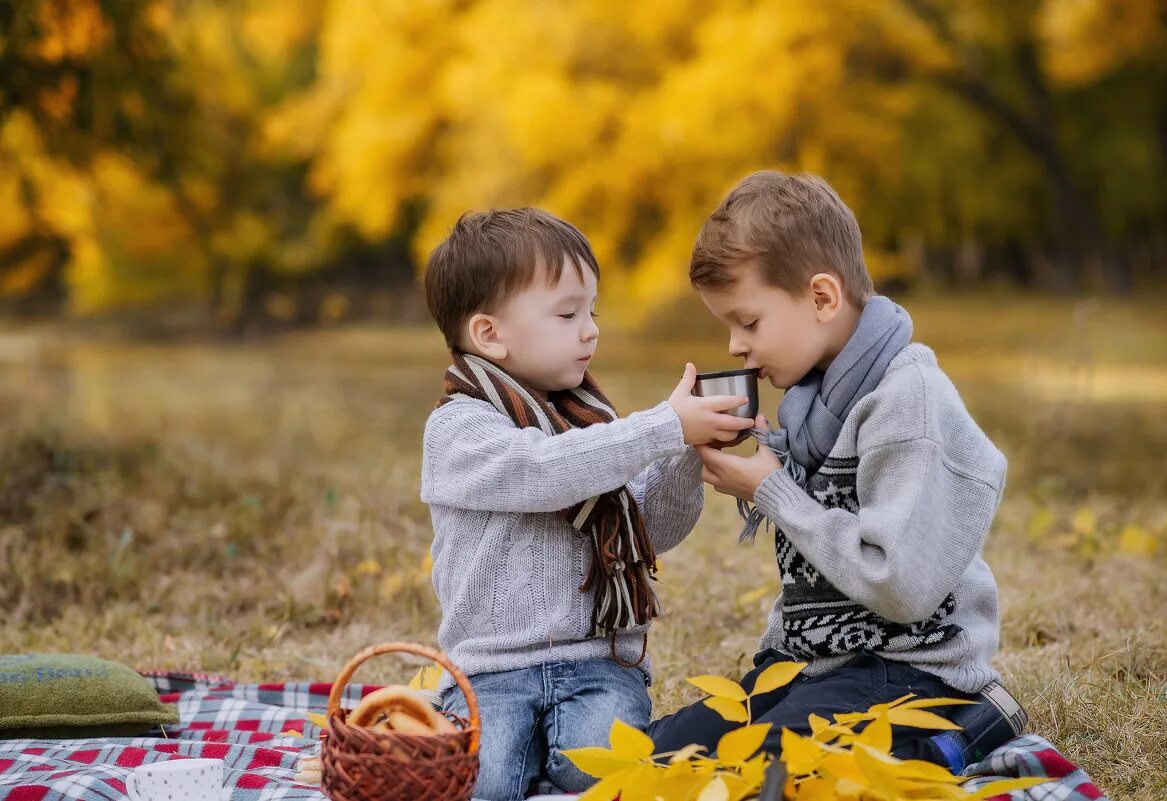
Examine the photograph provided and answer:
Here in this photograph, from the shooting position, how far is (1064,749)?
96.9 inches

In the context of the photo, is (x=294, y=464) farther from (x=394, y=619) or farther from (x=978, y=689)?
(x=978, y=689)

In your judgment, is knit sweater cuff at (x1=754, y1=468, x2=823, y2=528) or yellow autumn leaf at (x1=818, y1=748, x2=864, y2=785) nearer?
yellow autumn leaf at (x1=818, y1=748, x2=864, y2=785)

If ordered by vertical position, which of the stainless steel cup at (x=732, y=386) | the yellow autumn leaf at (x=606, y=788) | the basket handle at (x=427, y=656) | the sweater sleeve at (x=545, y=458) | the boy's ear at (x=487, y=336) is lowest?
the yellow autumn leaf at (x=606, y=788)

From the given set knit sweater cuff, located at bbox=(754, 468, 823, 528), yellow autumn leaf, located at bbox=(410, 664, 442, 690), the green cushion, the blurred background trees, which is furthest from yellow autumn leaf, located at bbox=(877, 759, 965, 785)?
the blurred background trees

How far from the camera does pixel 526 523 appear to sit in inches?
92.9

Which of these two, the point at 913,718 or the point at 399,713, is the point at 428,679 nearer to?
the point at 399,713

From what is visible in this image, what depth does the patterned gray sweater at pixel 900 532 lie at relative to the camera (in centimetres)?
207

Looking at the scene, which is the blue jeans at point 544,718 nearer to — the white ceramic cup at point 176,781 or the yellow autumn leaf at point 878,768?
the white ceramic cup at point 176,781

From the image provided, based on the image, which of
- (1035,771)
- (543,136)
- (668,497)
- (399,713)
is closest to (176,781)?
(399,713)

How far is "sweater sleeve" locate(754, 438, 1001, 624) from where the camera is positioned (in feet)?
6.75

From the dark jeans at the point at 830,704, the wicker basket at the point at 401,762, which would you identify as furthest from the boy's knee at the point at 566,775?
the wicker basket at the point at 401,762

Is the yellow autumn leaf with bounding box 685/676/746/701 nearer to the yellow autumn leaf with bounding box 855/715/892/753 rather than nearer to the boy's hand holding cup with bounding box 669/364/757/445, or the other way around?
the yellow autumn leaf with bounding box 855/715/892/753

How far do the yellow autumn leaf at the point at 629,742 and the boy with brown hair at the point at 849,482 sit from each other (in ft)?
1.15

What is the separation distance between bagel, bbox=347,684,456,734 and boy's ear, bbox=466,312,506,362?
2.35 ft
